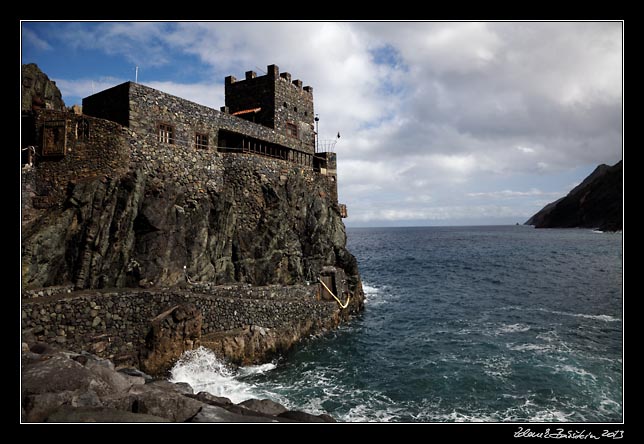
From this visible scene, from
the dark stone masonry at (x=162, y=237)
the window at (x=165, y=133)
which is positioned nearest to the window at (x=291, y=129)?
the dark stone masonry at (x=162, y=237)

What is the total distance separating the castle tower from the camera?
40.6 meters

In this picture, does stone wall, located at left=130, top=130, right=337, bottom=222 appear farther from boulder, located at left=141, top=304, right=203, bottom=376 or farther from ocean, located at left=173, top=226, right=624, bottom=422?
ocean, located at left=173, top=226, right=624, bottom=422

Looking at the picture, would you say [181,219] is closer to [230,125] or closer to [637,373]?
[230,125]

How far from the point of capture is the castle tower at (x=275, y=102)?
133 ft

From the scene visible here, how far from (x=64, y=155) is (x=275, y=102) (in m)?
22.7

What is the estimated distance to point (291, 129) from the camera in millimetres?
42250

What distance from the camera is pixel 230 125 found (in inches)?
1320

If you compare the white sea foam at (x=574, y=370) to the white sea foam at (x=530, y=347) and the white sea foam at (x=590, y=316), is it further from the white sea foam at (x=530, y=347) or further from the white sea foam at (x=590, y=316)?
the white sea foam at (x=590, y=316)

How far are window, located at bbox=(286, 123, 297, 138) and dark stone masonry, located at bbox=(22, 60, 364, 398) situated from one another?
5.52 meters

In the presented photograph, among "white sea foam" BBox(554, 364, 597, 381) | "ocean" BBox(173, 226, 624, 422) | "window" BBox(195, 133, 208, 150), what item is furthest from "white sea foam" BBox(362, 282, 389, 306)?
"window" BBox(195, 133, 208, 150)

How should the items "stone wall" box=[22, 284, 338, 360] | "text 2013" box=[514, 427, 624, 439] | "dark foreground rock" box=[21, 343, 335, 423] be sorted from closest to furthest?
1. "text 2013" box=[514, 427, 624, 439]
2. "dark foreground rock" box=[21, 343, 335, 423]
3. "stone wall" box=[22, 284, 338, 360]

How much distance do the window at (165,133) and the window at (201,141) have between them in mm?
2450

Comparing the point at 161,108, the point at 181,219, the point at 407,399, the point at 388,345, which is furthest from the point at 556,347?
the point at 161,108

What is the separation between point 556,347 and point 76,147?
125ft
